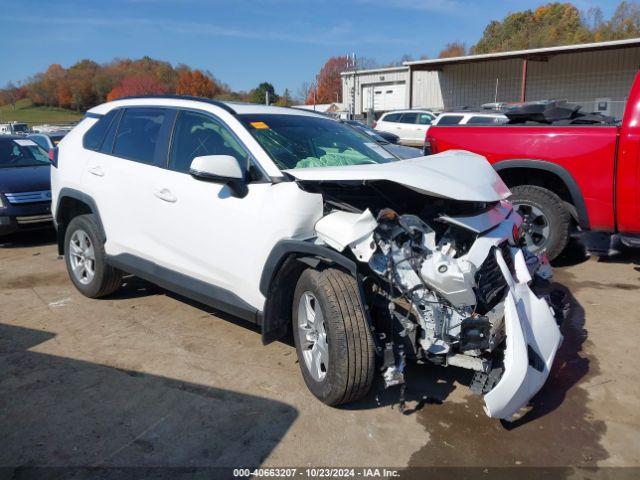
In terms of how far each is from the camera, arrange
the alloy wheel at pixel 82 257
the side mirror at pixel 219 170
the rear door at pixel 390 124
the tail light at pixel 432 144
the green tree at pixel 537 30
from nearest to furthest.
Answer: the side mirror at pixel 219 170
the alloy wheel at pixel 82 257
the tail light at pixel 432 144
the rear door at pixel 390 124
the green tree at pixel 537 30

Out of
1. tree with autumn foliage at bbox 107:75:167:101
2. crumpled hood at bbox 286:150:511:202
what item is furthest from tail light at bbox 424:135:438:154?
tree with autumn foliage at bbox 107:75:167:101

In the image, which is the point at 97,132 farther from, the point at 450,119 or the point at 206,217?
the point at 450,119

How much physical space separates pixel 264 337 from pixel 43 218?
220 inches

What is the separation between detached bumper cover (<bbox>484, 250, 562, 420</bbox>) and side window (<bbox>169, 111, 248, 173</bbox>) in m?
1.99

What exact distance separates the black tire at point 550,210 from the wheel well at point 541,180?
0.40ft

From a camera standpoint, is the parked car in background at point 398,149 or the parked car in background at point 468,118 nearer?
the parked car in background at point 398,149

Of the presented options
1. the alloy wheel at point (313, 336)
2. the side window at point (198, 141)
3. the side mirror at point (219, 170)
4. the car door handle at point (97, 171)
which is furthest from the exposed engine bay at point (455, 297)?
the car door handle at point (97, 171)

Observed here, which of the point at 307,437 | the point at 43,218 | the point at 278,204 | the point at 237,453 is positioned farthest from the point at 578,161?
the point at 43,218

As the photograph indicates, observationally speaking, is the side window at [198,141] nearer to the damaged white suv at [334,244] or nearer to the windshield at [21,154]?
the damaged white suv at [334,244]

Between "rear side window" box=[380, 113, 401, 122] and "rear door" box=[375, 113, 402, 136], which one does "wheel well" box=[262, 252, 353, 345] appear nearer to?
"rear door" box=[375, 113, 402, 136]

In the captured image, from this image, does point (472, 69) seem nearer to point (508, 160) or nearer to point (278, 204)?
point (508, 160)

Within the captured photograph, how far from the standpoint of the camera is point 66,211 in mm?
5332

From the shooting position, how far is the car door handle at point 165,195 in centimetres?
399

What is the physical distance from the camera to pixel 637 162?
5004mm
